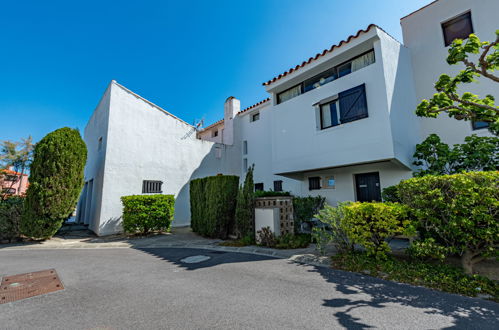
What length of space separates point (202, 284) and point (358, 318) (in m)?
2.66

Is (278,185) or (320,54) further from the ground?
(320,54)

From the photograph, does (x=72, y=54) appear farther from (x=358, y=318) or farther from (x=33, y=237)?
(x=358, y=318)

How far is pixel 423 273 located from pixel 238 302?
361cm

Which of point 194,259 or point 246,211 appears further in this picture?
→ point 246,211

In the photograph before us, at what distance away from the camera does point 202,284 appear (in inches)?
160

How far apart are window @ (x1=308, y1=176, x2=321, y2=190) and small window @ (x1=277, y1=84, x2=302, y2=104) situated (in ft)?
14.5

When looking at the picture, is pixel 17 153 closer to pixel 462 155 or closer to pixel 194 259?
pixel 194 259

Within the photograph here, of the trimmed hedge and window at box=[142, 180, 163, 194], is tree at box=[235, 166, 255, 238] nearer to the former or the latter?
the trimmed hedge

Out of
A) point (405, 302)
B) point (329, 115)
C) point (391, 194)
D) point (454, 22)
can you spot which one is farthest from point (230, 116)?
point (405, 302)

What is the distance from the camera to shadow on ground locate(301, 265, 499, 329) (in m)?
2.66

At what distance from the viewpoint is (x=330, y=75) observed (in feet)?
31.8

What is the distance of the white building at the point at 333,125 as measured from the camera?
779 cm

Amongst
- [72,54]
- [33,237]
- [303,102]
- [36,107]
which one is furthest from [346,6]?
[36,107]

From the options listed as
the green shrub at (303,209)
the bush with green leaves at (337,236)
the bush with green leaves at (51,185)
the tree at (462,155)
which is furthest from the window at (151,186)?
the tree at (462,155)
